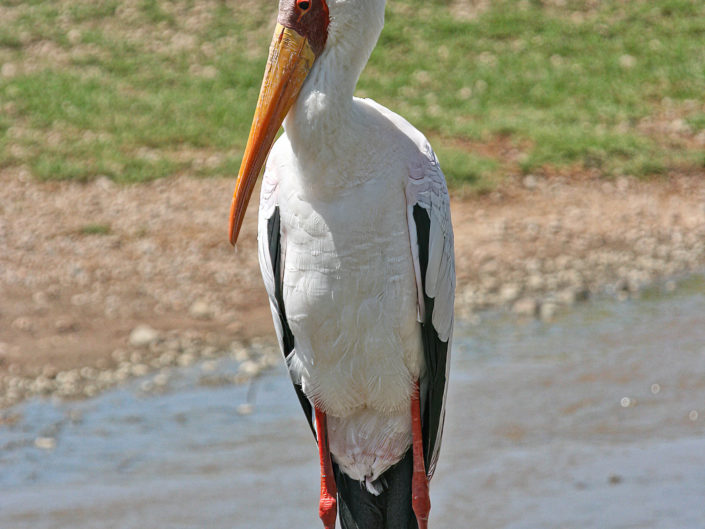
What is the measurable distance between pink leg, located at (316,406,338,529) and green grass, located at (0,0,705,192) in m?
4.32

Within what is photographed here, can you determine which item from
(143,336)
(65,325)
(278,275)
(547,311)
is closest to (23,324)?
(65,325)

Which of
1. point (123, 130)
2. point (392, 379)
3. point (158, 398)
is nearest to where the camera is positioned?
point (392, 379)

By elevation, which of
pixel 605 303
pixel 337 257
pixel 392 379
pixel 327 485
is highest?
pixel 337 257

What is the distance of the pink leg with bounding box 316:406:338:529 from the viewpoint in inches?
139

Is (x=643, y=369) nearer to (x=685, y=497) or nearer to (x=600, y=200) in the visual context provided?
(x=685, y=497)

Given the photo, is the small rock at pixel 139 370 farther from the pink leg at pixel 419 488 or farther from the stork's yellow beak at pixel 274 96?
the stork's yellow beak at pixel 274 96

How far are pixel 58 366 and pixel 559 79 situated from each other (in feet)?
17.1

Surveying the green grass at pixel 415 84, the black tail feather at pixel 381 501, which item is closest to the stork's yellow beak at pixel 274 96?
the black tail feather at pixel 381 501

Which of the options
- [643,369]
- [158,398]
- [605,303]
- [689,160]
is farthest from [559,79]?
[158,398]

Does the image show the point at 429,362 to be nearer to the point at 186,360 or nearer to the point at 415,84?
the point at 186,360

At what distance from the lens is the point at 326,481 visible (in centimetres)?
357

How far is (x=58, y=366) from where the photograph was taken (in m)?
5.72

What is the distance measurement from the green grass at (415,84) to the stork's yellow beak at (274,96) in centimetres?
472

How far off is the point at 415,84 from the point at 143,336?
13.6ft
